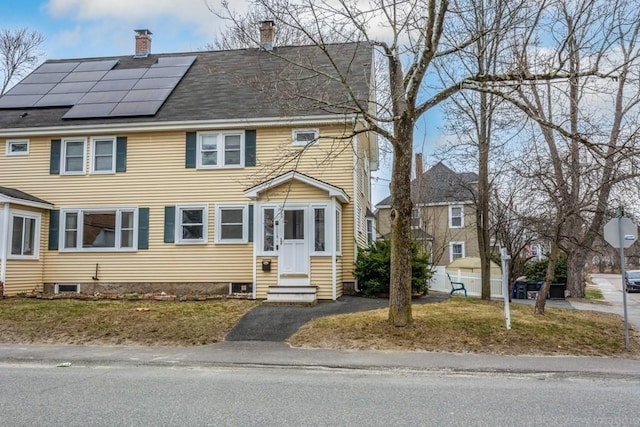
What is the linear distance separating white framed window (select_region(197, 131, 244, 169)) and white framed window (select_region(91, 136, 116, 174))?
311 cm

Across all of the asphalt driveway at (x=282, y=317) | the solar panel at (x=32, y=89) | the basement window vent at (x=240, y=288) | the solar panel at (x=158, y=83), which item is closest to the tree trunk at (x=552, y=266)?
the asphalt driveway at (x=282, y=317)

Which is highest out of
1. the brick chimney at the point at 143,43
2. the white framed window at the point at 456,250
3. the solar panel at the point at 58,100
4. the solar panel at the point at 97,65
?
the brick chimney at the point at 143,43

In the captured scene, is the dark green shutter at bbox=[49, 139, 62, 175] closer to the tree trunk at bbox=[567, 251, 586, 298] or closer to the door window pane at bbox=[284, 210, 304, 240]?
the door window pane at bbox=[284, 210, 304, 240]

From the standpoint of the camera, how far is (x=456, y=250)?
36.6 meters

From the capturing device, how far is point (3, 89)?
3469cm

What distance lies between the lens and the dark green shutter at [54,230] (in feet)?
58.3

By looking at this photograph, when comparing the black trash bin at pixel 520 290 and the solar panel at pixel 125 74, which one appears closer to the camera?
the solar panel at pixel 125 74

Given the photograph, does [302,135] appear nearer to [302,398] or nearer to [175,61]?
[175,61]

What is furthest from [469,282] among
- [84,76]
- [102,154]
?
[84,76]

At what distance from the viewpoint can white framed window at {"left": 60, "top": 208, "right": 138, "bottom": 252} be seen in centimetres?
1766

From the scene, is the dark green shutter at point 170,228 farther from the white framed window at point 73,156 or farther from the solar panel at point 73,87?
the solar panel at point 73,87

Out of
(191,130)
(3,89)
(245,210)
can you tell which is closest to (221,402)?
(245,210)

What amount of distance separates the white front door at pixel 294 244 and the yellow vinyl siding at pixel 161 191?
1799 mm

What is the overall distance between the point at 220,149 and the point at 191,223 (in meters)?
2.65
